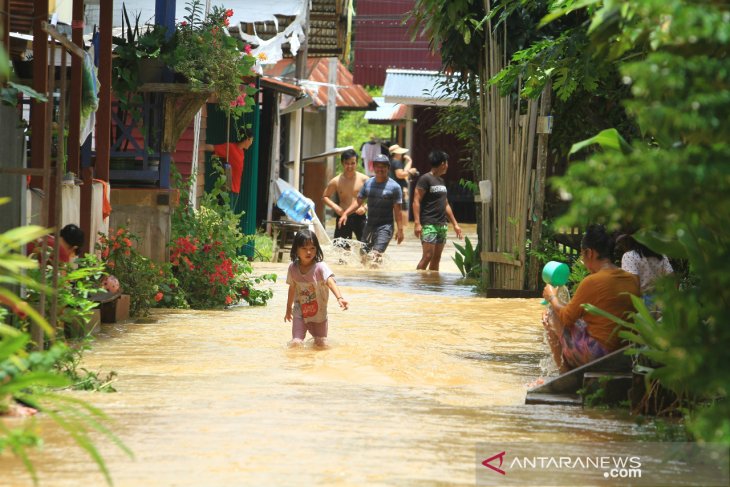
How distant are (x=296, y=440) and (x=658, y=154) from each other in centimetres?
268

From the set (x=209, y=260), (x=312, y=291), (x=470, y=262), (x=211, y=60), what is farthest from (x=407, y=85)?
(x=312, y=291)

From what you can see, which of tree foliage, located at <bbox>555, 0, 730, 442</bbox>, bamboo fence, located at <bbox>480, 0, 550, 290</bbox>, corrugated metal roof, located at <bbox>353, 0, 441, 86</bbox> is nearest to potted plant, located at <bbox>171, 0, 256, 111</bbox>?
bamboo fence, located at <bbox>480, 0, 550, 290</bbox>

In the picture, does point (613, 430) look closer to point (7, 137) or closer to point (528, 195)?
point (7, 137)

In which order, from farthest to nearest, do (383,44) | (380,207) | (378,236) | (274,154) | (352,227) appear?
1. (383,44)
2. (274,154)
3. (352,227)
4. (378,236)
5. (380,207)

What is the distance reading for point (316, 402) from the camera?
7.24 meters

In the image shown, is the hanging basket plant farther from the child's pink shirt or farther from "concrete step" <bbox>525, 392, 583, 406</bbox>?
"concrete step" <bbox>525, 392, 583, 406</bbox>

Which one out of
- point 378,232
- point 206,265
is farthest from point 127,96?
point 378,232

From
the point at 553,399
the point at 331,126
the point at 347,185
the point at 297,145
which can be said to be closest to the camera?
the point at 553,399

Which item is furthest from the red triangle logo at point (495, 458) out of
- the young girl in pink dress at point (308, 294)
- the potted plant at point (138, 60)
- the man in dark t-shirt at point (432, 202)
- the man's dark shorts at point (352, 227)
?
the man's dark shorts at point (352, 227)

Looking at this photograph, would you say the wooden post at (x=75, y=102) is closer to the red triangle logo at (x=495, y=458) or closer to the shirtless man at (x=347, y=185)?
the red triangle logo at (x=495, y=458)

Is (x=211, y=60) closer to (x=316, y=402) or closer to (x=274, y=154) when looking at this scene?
(x=316, y=402)

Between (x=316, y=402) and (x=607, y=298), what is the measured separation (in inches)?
80.9

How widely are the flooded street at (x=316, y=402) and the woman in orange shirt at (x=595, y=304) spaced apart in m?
0.54

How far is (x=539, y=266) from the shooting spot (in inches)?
563
